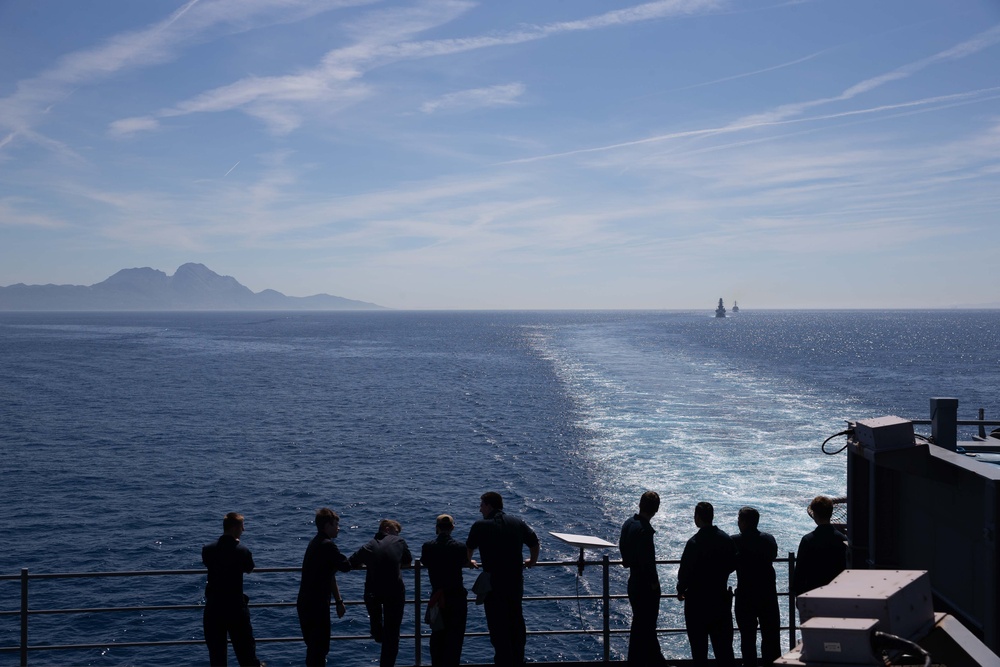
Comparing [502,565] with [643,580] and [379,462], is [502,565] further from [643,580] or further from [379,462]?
[379,462]

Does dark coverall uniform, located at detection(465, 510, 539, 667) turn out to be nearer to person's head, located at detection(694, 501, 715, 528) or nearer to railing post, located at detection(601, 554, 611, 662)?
railing post, located at detection(601, 554, 611, 662)

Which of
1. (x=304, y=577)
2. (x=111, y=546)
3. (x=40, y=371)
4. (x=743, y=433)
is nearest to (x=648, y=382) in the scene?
(x=743, y=433)

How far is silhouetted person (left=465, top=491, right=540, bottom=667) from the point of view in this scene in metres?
7.55

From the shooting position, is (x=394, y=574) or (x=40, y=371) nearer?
(x=394, y=574)

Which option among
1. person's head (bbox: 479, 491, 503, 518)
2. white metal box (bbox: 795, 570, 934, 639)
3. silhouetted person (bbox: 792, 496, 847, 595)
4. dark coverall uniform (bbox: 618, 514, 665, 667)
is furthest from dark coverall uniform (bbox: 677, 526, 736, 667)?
person's head (bbox: 479, 491, 503, 518)

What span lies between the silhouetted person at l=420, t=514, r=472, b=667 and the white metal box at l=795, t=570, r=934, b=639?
3166 mm

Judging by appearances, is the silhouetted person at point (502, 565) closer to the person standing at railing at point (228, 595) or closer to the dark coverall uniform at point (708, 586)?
the dark coverall uniform at point (708, 586)

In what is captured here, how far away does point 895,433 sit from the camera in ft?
30.3

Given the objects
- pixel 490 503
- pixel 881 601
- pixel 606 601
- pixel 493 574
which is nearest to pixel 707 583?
pixel 606 601

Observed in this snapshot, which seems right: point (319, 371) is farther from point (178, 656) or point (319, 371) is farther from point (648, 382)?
point (178, 656)

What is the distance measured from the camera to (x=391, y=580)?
25.0 feet

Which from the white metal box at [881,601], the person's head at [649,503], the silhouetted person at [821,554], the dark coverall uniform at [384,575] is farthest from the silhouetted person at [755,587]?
the dark coverall uniform at [384,575]

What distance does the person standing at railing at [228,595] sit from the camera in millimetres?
7395

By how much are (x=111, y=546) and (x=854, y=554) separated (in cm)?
2631
